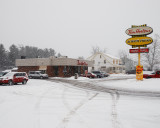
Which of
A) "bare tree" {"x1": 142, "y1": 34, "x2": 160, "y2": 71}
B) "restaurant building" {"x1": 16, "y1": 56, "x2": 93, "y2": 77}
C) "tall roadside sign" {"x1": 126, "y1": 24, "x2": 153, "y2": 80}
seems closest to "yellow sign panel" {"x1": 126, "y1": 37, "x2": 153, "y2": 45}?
"tall roadside sign" {"x1": 126, "y1": 24, "x2": 153, "y2": 80}

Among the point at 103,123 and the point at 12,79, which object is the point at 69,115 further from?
the point at 12,79

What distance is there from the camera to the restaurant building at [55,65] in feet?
136

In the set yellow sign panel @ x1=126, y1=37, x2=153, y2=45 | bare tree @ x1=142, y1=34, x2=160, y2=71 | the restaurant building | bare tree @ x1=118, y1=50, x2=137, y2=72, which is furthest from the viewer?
bare tree @ x1=118, y1=50, x2=137, y2=72

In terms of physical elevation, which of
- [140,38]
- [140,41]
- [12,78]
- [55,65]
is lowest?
[12,78]

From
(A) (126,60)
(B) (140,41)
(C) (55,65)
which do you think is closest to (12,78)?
(B) (140,41)

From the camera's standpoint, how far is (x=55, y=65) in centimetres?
4253

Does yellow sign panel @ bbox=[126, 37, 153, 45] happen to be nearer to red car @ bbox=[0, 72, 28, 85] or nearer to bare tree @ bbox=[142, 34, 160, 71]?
red car @ bbox=[0, 72, 28, 85]

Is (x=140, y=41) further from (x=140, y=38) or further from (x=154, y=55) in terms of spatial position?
(x=154, y=55)

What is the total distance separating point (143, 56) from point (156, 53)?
177 inches

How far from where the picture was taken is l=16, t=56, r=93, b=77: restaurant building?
41.6 metres

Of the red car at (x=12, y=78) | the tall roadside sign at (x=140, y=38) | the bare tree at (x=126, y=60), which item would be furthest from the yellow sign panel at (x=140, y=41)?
the bare tree at (x=126, y=60)

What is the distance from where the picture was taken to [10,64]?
89.0 metres

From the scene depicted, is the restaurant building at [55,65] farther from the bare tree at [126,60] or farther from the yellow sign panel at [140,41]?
the bare tree at [126,60]

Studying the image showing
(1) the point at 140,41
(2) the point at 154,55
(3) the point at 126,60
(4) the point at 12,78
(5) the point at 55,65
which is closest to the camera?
(4) the point at 12,78
